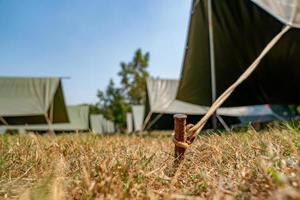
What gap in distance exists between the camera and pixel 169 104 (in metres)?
12.1

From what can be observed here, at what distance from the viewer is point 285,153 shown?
3.97ft

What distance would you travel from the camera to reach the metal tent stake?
45.4 inches

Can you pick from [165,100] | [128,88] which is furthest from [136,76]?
[165,100]

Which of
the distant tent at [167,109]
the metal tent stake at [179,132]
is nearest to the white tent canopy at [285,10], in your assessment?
the metal tent stake at [179,132]

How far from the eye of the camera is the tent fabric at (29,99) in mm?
10375

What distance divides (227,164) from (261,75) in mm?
4323

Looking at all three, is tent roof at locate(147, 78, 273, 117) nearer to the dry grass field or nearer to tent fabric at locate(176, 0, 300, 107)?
tent fabric at locate(176, 0, 300, 107)

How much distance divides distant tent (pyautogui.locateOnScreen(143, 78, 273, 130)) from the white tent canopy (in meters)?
7.27

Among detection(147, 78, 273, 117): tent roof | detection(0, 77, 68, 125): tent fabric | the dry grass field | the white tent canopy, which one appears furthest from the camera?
detection(147, 78, 273, 117): tent roof

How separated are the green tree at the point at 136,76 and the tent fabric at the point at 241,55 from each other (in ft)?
88.9

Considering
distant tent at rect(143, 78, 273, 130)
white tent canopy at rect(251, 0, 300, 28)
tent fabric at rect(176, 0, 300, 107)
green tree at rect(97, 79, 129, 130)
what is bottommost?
green tree at rect(97, 79, 129, 130)

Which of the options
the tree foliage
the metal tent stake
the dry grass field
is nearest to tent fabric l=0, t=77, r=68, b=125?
the dry grass field

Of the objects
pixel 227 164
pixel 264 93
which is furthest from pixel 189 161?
pixel 264 93

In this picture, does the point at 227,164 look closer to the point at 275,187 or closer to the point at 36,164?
the point at 275,187
